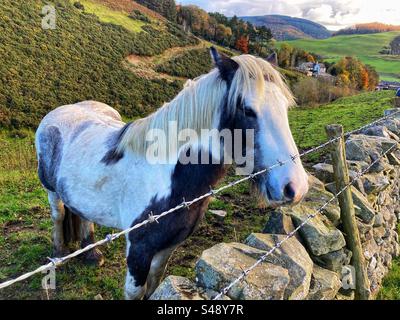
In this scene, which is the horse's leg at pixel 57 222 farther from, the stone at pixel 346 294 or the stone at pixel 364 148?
the stone at pixel 364 148

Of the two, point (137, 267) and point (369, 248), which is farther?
point (369, 248)

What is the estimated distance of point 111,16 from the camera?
45.7 metres

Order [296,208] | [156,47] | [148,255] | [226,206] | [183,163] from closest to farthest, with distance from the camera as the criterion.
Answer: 1. [183,163]
2. [148,255]
3. [296,208]
4. [226,206]
5. [156,47]

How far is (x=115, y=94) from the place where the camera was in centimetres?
2988

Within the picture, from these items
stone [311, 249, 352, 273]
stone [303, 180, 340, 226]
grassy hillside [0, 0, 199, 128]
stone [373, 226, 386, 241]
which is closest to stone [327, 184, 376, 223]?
stone [303, 180, 340, 226]

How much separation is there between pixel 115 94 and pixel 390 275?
27.8m

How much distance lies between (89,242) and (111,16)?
46.5 metres

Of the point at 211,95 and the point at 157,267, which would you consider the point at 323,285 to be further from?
the point at 211,95

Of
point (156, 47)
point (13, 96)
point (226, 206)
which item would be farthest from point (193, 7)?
point (226, 206)

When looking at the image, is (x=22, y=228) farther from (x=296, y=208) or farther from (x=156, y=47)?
(x=156, y=47)

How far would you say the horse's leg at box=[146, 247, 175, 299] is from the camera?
Result: 3.43 metres

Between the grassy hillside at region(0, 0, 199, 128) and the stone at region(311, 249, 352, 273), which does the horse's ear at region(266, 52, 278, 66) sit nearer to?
the stone at region(311, 249, 352, 273)

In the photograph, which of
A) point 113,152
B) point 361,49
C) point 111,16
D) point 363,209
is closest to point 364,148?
point 363,209

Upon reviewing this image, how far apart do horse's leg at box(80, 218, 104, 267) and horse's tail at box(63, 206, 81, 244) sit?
0.39 feet
